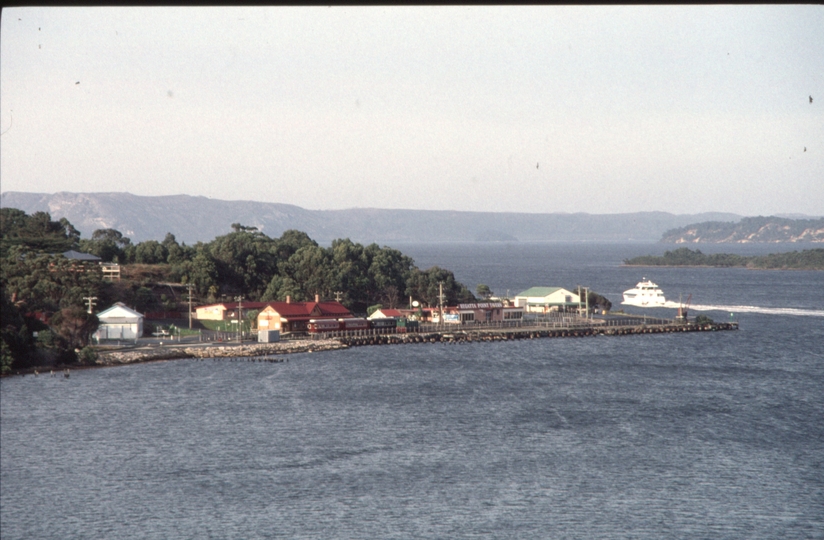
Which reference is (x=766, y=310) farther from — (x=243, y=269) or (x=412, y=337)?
(x=243, y=269)

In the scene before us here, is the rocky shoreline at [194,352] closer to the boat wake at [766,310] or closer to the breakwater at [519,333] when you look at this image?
the breakwater at [519,333]

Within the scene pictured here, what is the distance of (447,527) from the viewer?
18.6m

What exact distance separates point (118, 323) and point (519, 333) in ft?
76.6

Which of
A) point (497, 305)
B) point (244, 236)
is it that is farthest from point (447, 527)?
point (244, 236)

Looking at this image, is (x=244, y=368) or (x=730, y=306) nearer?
(x=244, y=368)

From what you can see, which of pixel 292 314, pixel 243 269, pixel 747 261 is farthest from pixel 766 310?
pixel 747 261

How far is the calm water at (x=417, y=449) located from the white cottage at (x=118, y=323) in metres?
6.44

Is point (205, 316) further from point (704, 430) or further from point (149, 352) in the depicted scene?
point (704, 430)

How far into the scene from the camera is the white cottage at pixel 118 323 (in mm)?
43625

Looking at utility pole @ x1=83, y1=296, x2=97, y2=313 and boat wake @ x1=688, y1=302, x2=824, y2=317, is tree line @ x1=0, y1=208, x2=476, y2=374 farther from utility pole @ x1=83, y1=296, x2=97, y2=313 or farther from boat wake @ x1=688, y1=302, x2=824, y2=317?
boat wake @ x1=688, y1=302, x2=824, y2=317

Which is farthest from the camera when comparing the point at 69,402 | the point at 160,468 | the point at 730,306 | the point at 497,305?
the point at 730,306

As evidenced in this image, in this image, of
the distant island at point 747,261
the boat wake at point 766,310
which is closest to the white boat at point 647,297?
the boat wake at point 766,310

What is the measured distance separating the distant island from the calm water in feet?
344

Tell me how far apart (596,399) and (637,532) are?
15242 millimetres
